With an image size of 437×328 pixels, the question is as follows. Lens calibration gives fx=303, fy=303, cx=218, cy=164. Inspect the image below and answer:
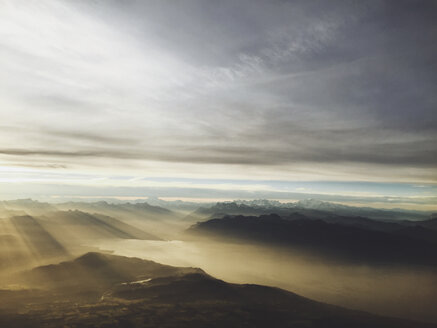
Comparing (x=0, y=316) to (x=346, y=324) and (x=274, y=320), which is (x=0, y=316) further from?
(x=346, y=324)

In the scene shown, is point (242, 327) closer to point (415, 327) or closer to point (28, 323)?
point (415, 327)

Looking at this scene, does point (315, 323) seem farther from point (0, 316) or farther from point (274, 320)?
point (0, 316)

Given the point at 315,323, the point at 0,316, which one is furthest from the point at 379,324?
the point at 0,316

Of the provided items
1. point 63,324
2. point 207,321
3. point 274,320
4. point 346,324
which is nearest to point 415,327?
point 346,324

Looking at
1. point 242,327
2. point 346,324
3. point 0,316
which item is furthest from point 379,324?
point 0,316

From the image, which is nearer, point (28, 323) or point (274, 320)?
point (28, 323)

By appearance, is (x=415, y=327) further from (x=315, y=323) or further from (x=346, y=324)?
(x=315, y=323)

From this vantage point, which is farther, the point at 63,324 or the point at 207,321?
the point at 207,321
